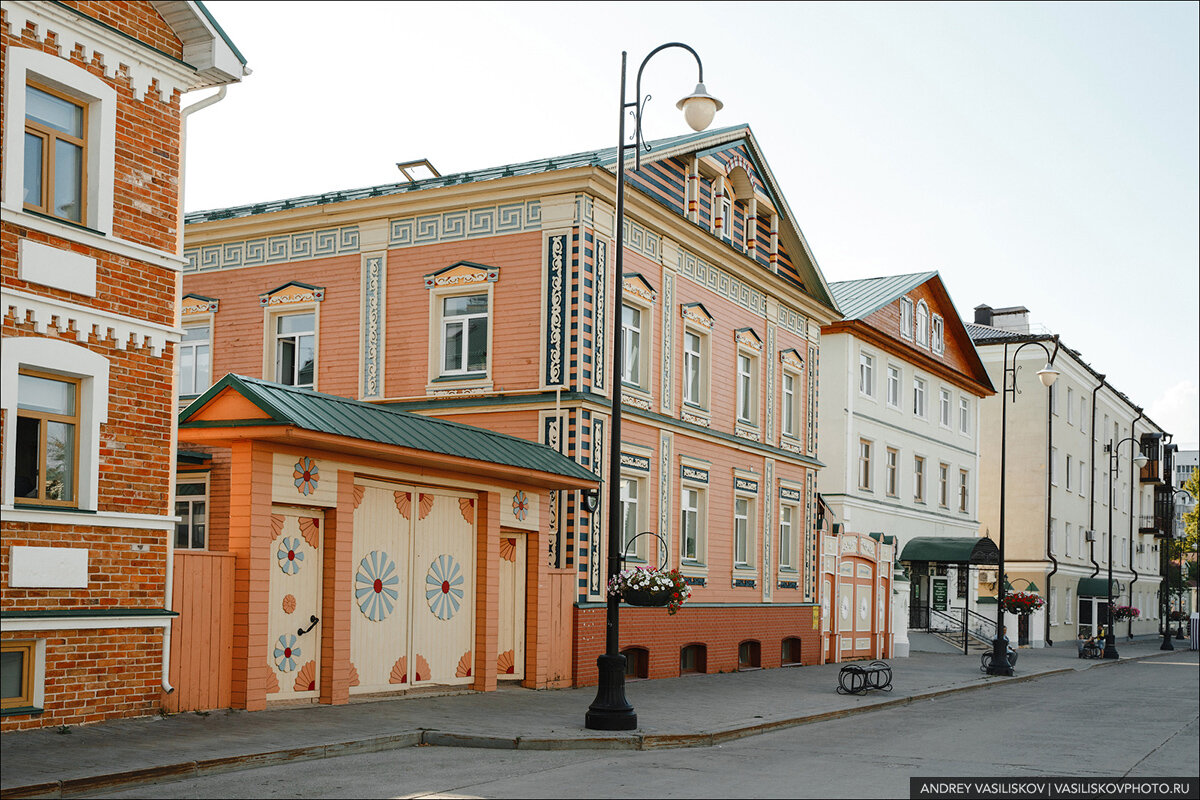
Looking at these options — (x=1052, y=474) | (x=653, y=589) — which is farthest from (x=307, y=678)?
(x=1052, y=474)

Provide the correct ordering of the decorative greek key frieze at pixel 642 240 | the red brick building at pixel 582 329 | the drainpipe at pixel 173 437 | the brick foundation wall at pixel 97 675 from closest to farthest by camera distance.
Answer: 1. the brick foundation wall at pixel 97 675
2. the drainpipe at pixel 173 437
3. the red brick building at pixel 582 329
4. the decorative greek key frieze at pixel 642 240

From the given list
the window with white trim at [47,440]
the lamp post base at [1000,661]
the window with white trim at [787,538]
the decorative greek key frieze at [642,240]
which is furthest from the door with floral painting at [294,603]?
the lamp post base at [1000,661]

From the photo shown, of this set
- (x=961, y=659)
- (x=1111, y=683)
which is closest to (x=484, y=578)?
(x=1111, y=683)

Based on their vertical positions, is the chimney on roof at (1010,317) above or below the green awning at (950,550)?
above

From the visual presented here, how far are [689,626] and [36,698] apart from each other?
14.7m

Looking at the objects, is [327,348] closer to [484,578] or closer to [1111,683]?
[484,578]

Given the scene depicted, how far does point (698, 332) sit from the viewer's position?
26172mm

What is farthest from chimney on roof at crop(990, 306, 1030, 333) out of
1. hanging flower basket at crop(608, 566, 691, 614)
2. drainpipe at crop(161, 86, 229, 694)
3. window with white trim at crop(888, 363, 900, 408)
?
drainpipe at crop(161, 86, 229, 694)

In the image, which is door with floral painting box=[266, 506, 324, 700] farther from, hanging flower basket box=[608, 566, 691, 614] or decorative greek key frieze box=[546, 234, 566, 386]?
decorative greek key frieze box=[546, 234, 566, 386]

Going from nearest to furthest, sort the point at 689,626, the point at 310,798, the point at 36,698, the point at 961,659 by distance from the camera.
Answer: the point at 310,798, the point at 36,698, the point at 689,626, the point at 961,659

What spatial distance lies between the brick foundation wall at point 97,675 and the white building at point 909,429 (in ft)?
74.2

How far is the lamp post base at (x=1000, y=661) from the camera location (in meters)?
30.0

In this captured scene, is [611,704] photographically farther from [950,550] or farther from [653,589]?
[950,550]

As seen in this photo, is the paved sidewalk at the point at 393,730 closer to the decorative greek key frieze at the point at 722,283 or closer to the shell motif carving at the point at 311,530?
the shell motif carving at the point at 311,530
